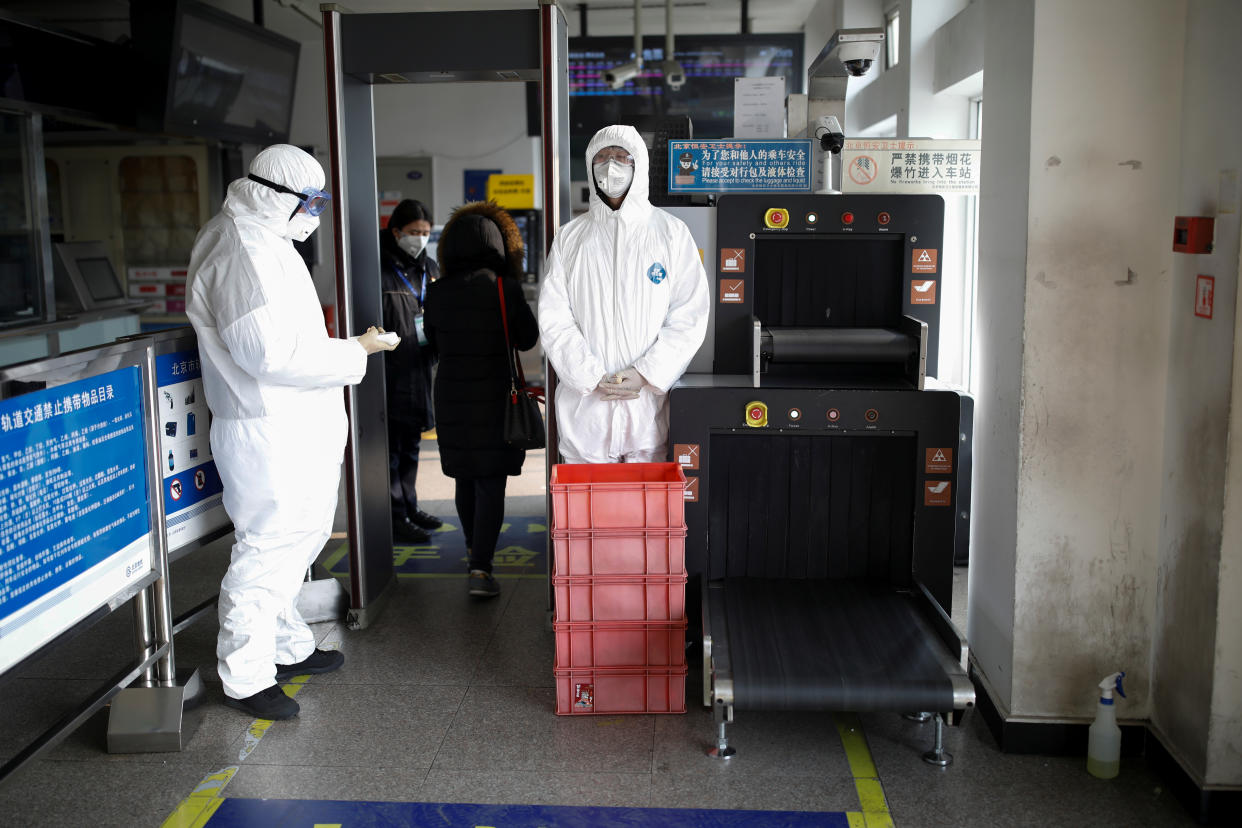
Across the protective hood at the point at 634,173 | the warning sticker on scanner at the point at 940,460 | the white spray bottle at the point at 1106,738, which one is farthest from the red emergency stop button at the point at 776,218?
the white spray bottle at the point at 1106,738

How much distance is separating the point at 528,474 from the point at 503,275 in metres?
2.47

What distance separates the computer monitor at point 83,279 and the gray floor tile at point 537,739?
460 centimetres

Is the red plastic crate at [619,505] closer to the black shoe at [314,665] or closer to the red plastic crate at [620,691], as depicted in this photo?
the red plastic crate at [620,691]

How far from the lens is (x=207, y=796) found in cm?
265

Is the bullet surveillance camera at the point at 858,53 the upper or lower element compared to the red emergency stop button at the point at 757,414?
upper

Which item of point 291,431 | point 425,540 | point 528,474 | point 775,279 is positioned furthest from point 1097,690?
point 528,474

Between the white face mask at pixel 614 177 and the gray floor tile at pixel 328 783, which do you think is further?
the white face mask at pixel 614 177

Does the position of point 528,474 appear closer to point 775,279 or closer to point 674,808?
point 775,279

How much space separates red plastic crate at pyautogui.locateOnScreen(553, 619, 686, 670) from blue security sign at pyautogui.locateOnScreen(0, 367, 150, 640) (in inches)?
48.6

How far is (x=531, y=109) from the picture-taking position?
791cm

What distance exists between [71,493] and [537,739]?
1395mm


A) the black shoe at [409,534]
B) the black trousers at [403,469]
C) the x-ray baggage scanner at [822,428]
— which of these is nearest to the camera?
the x-ray baggage scanner at [822,428]

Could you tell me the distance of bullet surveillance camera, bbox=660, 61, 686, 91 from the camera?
7.09 meters

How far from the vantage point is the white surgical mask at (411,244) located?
455cm
